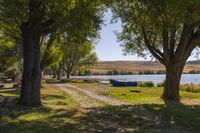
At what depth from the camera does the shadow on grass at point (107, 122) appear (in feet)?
45.5

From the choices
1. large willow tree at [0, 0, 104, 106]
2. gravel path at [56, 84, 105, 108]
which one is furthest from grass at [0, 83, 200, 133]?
gravel path at [56, 84, 105, 108]

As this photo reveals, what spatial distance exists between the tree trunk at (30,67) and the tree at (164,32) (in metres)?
6.58

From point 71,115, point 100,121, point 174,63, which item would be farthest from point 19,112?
point 174,63

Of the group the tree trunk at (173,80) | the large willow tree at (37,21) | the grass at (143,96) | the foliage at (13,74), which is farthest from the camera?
the foliage at (13,74)

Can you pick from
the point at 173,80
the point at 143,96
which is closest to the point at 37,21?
the point at 173,80

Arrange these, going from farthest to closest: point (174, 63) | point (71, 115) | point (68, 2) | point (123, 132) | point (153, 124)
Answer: point (174, 63) < point (68, 2) < point (71, 115) < point (153, 124) < point (123, 132)

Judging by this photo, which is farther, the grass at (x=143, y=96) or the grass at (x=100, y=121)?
the grass at (x=143, y=96)

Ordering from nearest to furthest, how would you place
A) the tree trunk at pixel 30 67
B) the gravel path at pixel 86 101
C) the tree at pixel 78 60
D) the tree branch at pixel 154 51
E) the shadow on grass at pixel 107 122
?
1. the shadow on grass at pixel 107 122
2. the tree trunk at pixel 30 67
3. the gravel path at pixel 86 101
4. the tree branch at pixel 154 51
5. the tree at pixel 78 60

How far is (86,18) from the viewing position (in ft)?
69.5

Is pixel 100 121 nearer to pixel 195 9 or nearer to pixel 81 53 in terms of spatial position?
pixel 195 9

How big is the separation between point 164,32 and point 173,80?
353 centimetres

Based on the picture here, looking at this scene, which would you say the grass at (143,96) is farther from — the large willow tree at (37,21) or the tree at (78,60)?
the tree at (78,60)

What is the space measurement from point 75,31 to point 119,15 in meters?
7.16

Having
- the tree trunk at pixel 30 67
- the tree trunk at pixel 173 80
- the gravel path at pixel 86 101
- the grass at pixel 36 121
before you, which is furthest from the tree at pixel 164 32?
the grass at pixel 36 121
